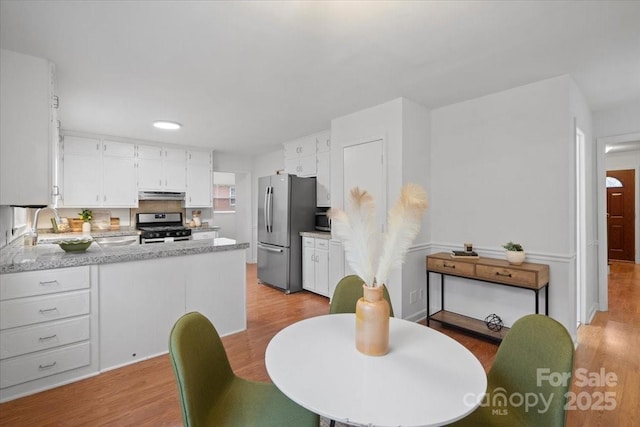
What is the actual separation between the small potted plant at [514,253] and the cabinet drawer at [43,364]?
12.0ft

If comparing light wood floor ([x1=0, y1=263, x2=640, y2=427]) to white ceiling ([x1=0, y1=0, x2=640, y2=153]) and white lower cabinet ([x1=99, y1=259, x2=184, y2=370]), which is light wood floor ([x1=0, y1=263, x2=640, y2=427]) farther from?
white ceiling ([x1=0, y1=0, x2=640, y2=153])

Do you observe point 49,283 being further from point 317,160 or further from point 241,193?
point 241,193

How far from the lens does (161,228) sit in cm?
536

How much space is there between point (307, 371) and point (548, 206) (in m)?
2.78

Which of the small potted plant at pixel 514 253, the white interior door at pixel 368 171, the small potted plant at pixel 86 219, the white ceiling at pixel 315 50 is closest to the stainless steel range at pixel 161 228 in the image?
the small potted plant at pixel 86 219

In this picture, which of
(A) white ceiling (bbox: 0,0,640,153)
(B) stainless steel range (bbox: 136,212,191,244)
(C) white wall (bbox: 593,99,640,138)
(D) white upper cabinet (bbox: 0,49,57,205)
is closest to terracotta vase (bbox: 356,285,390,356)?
(A) white ceiling (bbox: 0,0,640,153)

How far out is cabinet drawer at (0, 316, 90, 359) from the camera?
2.02 metres

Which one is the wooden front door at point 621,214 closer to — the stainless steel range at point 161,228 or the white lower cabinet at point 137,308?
the white lower cabinet at point 137,308

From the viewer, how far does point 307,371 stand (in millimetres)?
1104

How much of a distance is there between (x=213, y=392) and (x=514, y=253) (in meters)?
2.70

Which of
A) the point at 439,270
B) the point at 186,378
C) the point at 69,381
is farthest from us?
the point at 439,270

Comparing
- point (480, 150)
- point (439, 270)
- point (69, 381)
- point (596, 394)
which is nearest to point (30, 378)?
point (69, 381)

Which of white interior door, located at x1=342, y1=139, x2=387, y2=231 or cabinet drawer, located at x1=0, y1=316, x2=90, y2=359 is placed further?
white interior door, located at x1=342, y1=139, x2=387, y2=231

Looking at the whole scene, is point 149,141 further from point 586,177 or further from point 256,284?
point 586,177
